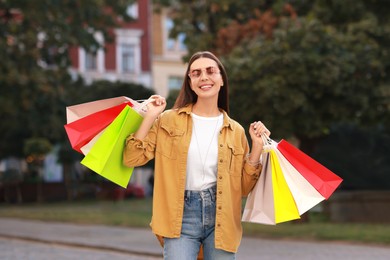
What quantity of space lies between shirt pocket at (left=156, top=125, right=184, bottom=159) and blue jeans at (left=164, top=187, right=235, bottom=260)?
248mm

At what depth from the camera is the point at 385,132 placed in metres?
23.3

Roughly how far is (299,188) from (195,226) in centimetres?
75

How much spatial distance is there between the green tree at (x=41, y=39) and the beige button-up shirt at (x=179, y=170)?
21533mm

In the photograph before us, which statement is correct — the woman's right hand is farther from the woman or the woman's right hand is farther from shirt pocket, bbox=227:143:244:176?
shirt pocket, bbox=227:143:244:176

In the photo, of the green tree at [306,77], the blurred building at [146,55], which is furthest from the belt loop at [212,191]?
the blurred building at [146,55]

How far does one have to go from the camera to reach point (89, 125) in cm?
529

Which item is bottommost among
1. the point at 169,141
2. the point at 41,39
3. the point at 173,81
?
the point at 169,141

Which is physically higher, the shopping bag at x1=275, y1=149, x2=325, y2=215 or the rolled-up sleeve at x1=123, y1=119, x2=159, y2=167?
the rolled-up sleeve at x1=123, y1=119, x2=159, y2=167

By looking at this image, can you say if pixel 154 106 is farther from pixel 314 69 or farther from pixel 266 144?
pixel 314 69

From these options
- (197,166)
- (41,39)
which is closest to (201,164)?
(197,166)

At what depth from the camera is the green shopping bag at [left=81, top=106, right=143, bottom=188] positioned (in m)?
5.14

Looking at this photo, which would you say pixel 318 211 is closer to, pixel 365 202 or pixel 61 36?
pixel 365 202

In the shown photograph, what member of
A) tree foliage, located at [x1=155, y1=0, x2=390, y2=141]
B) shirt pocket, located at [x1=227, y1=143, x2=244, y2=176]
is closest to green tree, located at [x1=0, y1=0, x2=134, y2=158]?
tree foliage, located at [x1=155, y1=0, x2=390, y2=141]

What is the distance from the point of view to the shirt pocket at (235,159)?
509 cm
